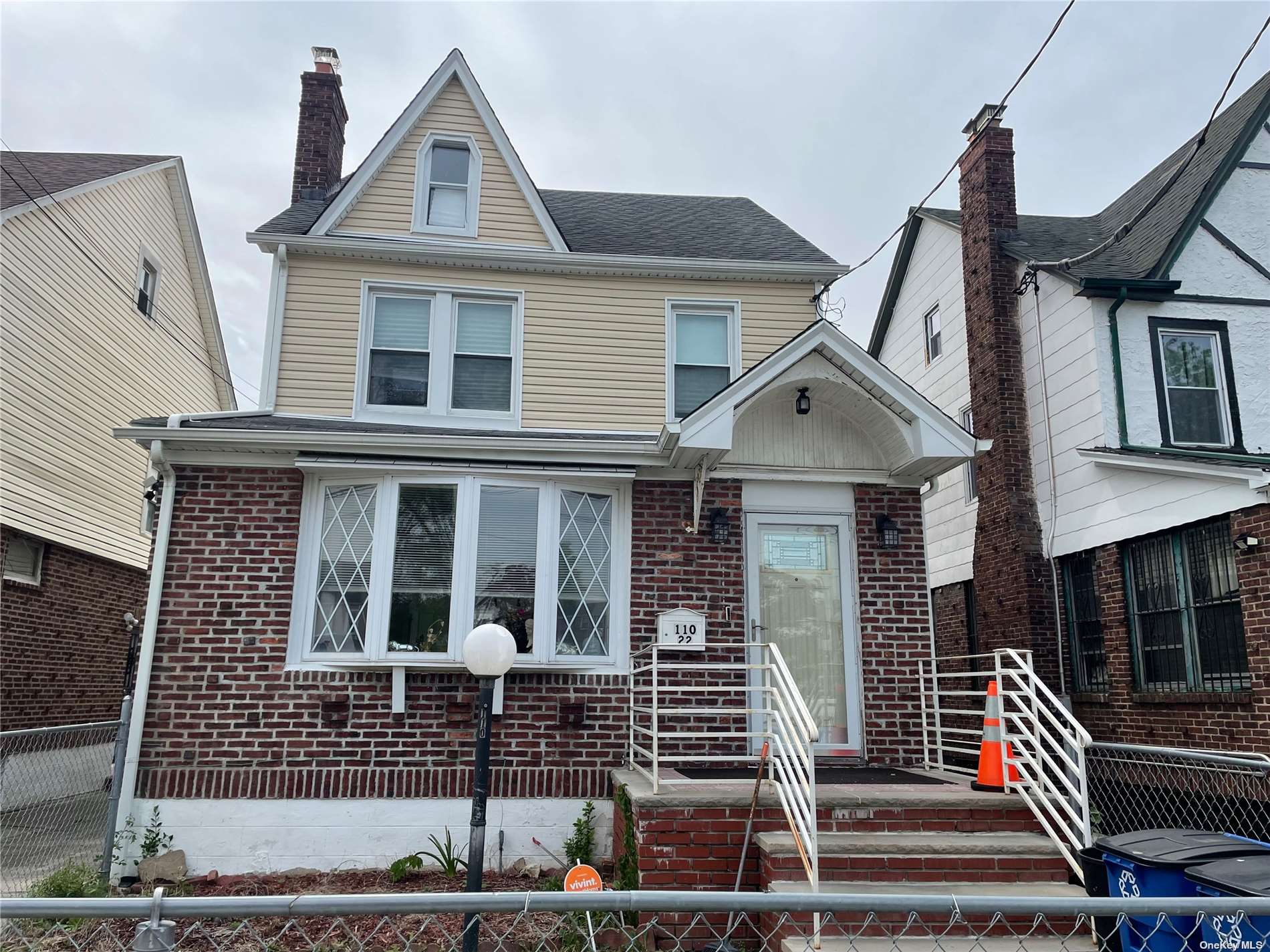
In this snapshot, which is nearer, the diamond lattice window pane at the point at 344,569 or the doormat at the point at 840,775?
the doormat at the point at 840,775

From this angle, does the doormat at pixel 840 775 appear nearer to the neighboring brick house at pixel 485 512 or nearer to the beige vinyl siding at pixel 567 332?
the neighboring brick house at pixel 485 512

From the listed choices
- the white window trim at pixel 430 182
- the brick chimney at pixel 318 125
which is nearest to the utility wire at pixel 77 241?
the brick chimney at pixel 318 125

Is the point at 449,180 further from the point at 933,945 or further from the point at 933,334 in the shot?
the point at 933,334

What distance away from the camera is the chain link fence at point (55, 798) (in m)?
7.80

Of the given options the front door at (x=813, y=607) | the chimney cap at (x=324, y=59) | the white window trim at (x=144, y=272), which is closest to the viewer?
the front door at (x=813, y=607)

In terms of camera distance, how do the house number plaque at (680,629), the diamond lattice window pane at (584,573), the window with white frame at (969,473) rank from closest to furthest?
1. the house number plaque at (680,629)
2. the diamond lattice window pane at (584,573)
3. the window with white frame at (969,473)

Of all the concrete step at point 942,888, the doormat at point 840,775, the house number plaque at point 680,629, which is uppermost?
the house number plaque at point 680,629

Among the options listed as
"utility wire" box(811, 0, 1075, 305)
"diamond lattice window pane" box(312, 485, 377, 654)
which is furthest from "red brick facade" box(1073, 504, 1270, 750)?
"diamond lattice window pane" box(312, 485, 377, 654)

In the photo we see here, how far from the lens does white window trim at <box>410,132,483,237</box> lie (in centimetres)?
1027

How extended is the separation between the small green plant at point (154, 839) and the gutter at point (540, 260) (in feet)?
19.0

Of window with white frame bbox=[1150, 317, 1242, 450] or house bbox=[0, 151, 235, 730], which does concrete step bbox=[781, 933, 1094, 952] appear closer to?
window with white frame bbox=[1150, 317, 1242, 450]

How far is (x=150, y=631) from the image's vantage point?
8.29 m

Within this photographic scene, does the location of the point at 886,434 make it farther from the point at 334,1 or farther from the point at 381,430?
the point at 334,1

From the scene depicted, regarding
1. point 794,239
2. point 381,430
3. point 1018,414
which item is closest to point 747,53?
point 794,239
